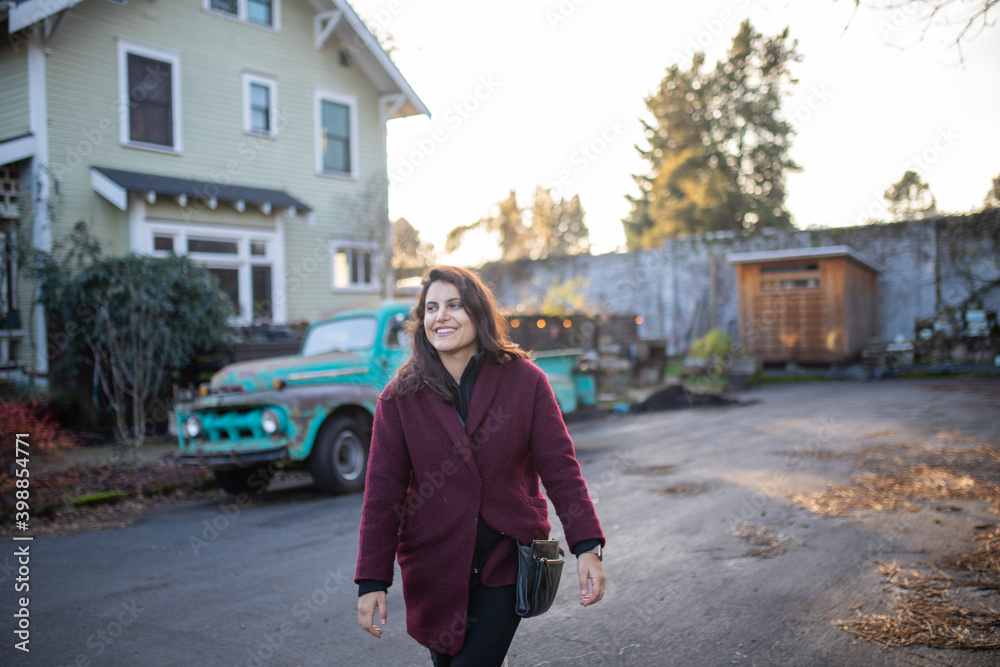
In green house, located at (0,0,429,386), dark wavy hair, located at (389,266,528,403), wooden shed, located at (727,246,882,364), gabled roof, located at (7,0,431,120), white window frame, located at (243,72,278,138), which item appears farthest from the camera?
wooden shed, located at (727,246,882,364)

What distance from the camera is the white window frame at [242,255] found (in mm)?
14742

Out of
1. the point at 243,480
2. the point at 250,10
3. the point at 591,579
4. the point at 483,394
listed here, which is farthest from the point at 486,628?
the point at 250,10

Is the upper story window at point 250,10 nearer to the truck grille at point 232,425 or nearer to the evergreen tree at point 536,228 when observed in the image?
the truck grille at point 232,425

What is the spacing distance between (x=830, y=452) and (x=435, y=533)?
25.0 ft

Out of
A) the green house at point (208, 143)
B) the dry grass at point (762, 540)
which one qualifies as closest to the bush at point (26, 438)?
the green house at point (208, 143)

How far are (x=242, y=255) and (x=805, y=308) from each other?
1433cm

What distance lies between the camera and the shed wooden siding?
19234 mm

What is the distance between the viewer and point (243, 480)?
8.34 m

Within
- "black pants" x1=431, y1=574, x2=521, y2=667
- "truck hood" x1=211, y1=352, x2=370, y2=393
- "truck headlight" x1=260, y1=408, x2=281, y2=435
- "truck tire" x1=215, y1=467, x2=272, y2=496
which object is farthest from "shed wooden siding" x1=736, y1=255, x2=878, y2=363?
"black pants" x1=431, y1=574, x2=521, y2=667

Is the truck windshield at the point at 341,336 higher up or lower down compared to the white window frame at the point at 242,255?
lower down

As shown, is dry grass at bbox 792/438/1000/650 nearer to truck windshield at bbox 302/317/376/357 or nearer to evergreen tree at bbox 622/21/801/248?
truck windshield at bbox 302/317/376/357

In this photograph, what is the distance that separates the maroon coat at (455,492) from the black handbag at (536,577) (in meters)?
0.05

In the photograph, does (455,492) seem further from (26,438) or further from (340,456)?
(26,438)

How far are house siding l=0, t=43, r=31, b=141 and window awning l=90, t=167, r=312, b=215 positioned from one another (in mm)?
1395
